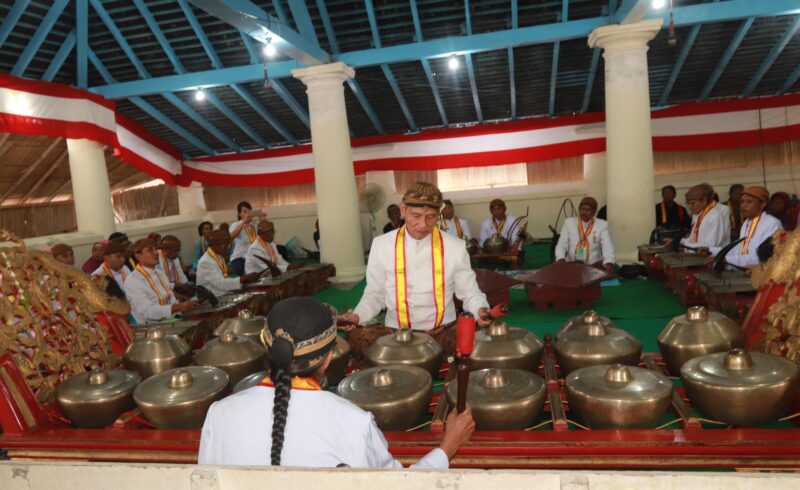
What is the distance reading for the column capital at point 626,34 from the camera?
705cm

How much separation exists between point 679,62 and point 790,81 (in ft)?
7.59

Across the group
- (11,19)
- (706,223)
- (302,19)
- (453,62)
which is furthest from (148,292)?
(453,62)

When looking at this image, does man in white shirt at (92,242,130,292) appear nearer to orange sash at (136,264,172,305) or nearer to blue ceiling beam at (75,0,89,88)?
orange sash at (136,264,172,305)

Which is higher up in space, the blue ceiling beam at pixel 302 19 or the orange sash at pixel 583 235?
the blue ceiling beam at pixel 302 19

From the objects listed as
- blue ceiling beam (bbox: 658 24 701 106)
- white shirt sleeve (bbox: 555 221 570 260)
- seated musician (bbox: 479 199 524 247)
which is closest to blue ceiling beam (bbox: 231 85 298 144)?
seated musician (bbox: 479 199 524 247)

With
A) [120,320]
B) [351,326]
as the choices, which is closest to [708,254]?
[351,326]

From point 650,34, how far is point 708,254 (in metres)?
2.71

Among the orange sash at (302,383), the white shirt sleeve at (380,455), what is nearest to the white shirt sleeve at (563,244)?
the white shirt sleeve at (380,455)

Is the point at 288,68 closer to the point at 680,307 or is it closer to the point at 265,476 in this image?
the point at 680,307

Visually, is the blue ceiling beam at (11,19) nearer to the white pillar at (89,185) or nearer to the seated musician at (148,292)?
the white pillar at (89,185)

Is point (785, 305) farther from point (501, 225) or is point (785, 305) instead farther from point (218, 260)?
point (501, 225)

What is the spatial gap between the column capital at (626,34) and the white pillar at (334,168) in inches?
117

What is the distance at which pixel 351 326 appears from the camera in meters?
3.24

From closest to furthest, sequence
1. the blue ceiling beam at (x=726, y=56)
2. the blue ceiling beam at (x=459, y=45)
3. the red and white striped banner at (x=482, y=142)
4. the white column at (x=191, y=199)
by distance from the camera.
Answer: the blue ceiling beam at (x=459, y=45) → the blue ceiling beam at (x=726, y=56) → the red and white striped banner at (x=482, y=142) → the white column at (x=191, y=199)
